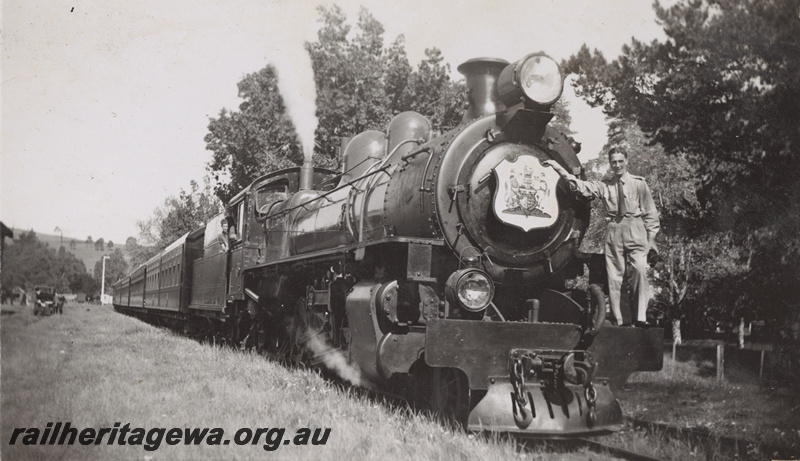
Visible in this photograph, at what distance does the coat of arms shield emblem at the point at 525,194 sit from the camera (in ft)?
17.8

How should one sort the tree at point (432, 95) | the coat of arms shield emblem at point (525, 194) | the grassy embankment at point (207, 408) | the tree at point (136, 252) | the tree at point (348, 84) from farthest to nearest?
1. the tree at point (136, 252)
2. the tree at point (432, 95)
3. the tree at point (348, 84)
4. the coat of arms shield emblem at point (525, 194)
5. the grassy embankment at point (207, 408)

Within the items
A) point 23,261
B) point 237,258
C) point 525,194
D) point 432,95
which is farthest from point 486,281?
point 432,95

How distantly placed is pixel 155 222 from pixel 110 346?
5633 centimetres

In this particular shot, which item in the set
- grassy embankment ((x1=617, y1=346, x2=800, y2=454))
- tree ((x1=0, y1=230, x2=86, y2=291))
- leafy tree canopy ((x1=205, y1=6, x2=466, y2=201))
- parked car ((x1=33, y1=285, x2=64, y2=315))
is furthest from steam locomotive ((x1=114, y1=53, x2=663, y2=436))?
parked car ((x1=33, y1=285, x2=64, y2=315))

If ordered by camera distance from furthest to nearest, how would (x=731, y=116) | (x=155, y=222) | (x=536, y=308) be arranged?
(x=155, y=222) → (x=731, y=116) → (x=536, y=308)

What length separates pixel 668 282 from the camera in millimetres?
20203

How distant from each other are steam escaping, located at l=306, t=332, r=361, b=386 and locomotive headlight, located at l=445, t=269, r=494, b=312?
2136mm

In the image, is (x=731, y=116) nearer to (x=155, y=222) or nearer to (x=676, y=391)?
(x=676, y=391)

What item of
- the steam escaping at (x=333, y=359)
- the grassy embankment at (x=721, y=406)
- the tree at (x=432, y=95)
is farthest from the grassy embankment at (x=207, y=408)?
the tree at (x=432, y=95)

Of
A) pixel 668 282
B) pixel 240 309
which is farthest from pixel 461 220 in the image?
pixel 668 282

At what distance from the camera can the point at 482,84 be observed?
6344 mm

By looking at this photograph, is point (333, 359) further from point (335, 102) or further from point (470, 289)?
point (335, 102)

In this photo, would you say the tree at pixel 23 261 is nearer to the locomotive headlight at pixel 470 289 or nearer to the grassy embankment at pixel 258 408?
the grassy embankment at pixel 258 408

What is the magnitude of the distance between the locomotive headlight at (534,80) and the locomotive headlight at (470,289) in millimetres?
1706
